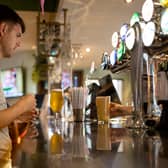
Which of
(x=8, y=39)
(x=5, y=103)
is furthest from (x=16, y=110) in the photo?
(x=8, y=39)

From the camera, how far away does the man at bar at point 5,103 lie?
771 millimetres

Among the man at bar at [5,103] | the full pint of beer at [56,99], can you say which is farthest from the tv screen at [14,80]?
the man at bar at [5,103]

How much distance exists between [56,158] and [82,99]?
1696 millimetres

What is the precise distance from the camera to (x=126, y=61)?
2.56 meters

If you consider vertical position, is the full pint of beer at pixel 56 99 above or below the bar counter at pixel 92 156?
above

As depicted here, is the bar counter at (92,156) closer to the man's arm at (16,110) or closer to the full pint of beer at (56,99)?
the man's arm at (16,110)

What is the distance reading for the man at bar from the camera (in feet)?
2.53

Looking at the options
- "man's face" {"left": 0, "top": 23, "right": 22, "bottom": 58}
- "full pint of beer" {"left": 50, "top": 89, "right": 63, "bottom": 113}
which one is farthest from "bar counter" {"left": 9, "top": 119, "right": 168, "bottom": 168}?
"full pint of beer" {"left": 50, "top": 89, "right": 63, "bottom": 113}

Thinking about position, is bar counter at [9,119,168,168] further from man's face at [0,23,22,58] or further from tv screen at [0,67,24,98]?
tv screen at [0,67,24,98]

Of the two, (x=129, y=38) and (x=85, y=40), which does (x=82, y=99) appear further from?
(x=85, y=40)

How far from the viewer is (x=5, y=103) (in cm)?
82

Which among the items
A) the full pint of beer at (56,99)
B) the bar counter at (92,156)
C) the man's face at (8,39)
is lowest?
the bar counter at (92,156)

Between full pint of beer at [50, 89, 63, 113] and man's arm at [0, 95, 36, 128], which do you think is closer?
man's arm at [0, 95, 36, 128]

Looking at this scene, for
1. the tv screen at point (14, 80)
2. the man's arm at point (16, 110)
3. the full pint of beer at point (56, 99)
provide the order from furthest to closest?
the tv screen at point (14, 80) → the full pint of beer at point (56, 99) → the man's arm at point (16, 110)
